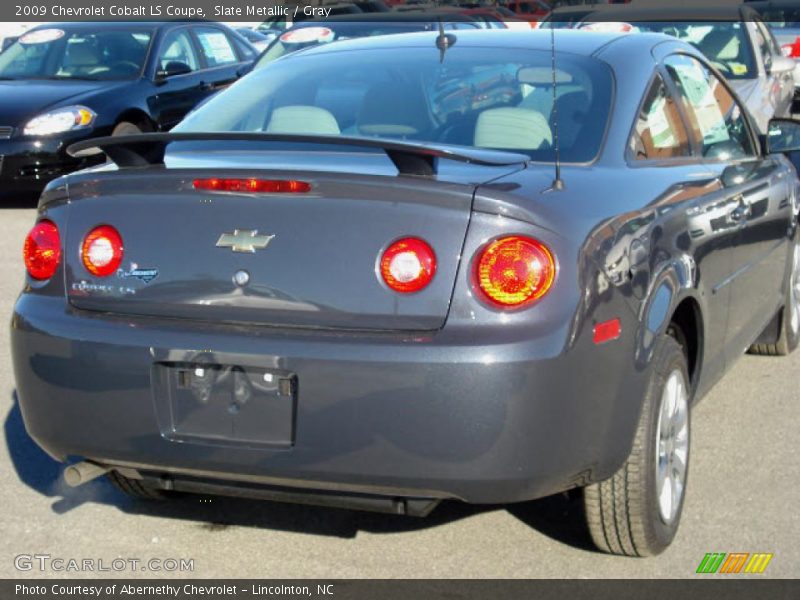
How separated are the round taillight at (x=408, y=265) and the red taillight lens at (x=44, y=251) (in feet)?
3.42

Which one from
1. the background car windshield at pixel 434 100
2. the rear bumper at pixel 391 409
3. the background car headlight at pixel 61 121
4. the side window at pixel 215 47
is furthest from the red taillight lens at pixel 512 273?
the side window at pixel 215 47

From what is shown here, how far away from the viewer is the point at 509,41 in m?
4.88

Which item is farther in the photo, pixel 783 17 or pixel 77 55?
pixel 783 17

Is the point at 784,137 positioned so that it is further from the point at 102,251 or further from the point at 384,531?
the point at 102,251

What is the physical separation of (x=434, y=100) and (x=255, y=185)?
107 centimetres

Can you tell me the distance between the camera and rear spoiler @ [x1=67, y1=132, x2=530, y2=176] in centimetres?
358

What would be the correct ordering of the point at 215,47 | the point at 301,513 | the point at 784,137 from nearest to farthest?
the point at 301,513 → the point at 784,137 → the point at 215,47

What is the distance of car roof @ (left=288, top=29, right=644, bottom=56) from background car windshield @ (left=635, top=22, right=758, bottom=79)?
676cm

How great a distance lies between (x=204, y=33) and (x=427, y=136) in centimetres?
1020

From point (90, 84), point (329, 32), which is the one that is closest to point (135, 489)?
point (90, 84)

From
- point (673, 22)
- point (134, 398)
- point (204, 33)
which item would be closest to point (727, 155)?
point (134, 398)

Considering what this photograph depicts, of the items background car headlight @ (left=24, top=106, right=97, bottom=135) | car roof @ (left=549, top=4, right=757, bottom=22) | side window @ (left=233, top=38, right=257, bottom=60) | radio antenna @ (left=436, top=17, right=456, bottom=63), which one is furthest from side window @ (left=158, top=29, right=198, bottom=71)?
radio antenna @ (left=436, top=17, right=456, bottom=63)

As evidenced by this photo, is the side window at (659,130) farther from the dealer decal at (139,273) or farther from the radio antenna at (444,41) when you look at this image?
the dealer decal at (139,273)
